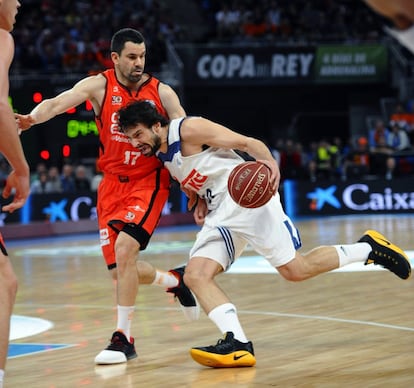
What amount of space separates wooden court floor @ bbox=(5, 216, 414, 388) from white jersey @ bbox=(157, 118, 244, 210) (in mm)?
997

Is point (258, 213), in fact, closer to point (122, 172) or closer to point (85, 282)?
point (122, 172)

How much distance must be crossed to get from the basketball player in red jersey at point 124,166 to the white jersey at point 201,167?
316 mm

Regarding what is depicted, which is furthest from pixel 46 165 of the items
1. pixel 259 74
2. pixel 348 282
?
pixel 348 282

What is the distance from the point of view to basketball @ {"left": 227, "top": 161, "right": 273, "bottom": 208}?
5.06m

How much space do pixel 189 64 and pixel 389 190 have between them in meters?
5.77

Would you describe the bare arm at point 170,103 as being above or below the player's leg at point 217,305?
above

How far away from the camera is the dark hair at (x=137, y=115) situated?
539 centimetres

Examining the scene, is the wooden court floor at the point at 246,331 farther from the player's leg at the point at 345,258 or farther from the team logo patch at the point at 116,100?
the team logo patch at the point at 116,100

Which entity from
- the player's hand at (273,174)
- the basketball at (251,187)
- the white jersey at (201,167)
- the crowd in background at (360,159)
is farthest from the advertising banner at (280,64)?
the basketball at (251,187)

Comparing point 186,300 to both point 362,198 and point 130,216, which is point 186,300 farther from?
point 362,198

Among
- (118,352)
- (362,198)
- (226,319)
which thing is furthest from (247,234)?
(362,198)

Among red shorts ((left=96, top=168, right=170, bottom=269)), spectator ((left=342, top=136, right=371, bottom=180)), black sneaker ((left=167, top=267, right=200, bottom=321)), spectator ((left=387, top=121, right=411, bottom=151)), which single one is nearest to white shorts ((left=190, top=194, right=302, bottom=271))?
red shorts ((left=96, top=168, right=170, bottom=269))

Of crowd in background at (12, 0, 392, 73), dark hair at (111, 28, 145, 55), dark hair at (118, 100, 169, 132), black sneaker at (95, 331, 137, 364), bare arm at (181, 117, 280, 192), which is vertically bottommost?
black sneaker at (95, 331, 137, 364)

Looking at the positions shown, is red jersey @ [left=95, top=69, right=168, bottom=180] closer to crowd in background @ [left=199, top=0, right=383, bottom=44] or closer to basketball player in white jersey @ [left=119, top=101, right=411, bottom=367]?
basketball player in white jersey @ [left=119, top=101, right=411, bottom=367]
